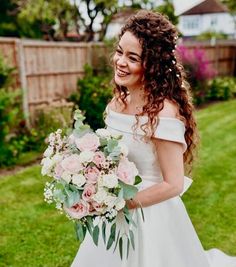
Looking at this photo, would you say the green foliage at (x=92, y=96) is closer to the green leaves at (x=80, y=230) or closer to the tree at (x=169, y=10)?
the tree at (x=169, y=10)

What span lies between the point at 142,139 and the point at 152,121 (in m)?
0.10

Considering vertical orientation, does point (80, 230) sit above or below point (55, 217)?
above

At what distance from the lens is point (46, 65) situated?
8.64 metres

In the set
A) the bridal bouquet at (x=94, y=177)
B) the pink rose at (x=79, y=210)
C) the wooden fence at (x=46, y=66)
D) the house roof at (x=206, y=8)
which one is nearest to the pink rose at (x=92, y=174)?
the bridal bouquet at (x=94, y=177)

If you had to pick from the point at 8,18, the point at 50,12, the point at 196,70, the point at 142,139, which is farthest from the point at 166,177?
the point at 8,18

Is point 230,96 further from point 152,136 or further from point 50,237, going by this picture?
point 152,136

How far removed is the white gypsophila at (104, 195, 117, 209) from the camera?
6.28ft

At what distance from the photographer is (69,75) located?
9266mm

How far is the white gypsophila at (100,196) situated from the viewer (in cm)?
191

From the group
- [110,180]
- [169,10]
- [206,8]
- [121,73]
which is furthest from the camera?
[206,8]

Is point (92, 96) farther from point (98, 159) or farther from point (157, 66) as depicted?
point (98, 159)

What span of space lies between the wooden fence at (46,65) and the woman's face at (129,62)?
18.0 ft

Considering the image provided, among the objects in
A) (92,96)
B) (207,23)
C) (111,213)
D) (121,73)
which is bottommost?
(207,23)

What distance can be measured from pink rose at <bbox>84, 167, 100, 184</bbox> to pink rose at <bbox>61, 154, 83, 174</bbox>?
0.04 meters
